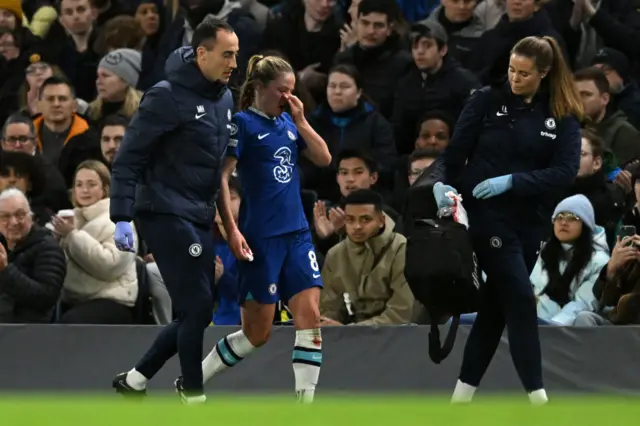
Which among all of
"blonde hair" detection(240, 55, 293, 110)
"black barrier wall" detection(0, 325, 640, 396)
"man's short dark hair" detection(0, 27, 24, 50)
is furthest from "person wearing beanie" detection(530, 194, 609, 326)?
"man's short dark hair" detection(0, 27, 24, 50)

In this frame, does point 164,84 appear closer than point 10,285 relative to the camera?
Yes

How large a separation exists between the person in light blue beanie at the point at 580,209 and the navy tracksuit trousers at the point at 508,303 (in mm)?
2095

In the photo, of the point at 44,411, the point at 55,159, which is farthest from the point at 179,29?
the point at 44,411

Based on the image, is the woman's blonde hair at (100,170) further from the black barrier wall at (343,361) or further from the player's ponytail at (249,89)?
the player's ponytail at (249,89)

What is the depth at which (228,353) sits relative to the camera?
10227 millimetres

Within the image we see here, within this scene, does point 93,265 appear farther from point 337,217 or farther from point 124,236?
point 124,236

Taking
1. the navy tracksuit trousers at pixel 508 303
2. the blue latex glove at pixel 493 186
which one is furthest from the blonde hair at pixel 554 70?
the navy tracksuit trousers at pixel 508 303

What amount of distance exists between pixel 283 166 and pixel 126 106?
17.0ft

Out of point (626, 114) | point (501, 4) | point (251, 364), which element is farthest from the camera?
point (501, 4)

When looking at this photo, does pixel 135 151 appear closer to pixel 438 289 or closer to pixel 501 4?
pixel 438 289

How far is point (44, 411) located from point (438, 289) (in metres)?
3.85

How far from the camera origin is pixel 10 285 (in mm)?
12133

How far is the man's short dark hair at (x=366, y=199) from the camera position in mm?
12266

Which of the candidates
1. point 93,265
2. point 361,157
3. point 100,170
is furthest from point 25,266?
point 361,157
